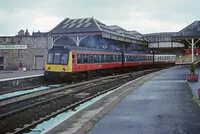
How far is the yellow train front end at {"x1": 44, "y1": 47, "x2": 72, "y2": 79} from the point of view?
21844 millimetres

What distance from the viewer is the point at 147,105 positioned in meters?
10.5

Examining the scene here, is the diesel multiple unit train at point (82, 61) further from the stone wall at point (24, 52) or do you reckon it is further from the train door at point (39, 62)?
the stone wall at point (24, 52)

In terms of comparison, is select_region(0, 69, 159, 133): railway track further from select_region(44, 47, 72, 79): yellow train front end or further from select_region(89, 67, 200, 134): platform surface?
select_region(44, 47, 72, 79): yellow train front end

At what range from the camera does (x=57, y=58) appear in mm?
22641

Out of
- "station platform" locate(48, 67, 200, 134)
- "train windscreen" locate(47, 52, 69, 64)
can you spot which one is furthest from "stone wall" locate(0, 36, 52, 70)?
"station platform" locate(48, 67, 200, 134)

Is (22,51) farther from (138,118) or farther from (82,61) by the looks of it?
(138,118)

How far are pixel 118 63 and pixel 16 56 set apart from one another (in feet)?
55.8

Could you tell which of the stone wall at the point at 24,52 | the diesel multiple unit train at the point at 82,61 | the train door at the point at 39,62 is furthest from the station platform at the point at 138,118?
the train door at the point at 39,62

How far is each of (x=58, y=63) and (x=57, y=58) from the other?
0.40m

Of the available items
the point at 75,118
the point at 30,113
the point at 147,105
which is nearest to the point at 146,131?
the point at 75,118

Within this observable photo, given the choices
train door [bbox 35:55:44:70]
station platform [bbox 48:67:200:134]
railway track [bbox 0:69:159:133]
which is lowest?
railway track [bbox 0:69:159:133]

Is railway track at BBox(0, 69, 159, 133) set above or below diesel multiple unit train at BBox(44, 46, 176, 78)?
below


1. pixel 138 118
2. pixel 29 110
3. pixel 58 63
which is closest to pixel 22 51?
pixel 58 63

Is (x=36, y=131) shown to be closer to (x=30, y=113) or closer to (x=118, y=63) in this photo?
(x=30, y=113)
